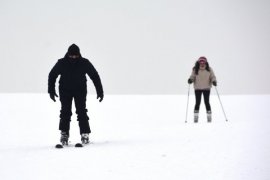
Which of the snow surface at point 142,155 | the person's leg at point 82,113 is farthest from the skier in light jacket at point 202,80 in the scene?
the person's leg at point 82,113

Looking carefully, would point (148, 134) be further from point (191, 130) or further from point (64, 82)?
point (64, 82)

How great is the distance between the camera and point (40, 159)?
8.88m

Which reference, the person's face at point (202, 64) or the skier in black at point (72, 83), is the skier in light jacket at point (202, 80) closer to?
the person's face at point (202, 64)

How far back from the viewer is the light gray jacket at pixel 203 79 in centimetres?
1723

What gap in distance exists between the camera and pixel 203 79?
17266 mm

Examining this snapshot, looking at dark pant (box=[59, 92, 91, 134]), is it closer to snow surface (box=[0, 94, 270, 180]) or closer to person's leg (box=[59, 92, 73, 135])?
person's leg (box=[59, 92, 73, 135])

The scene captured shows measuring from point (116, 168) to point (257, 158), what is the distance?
1.81 meters

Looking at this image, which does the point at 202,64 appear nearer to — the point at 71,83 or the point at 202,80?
the point at 202,80

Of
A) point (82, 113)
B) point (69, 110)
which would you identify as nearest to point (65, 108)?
point (69, 110)

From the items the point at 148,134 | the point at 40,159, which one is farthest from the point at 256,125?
the point at 40,159

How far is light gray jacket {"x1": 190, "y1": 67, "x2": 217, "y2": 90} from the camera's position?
17234 millimetres

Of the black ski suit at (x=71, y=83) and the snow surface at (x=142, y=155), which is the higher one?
the black ski suit at (x=71, y=83)

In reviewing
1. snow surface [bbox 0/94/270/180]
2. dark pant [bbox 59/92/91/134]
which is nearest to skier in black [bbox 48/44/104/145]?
dark pant [bbox 59/92/91/134]

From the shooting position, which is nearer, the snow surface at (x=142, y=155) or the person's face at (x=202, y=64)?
the snow surface at (x=142, y=155)
